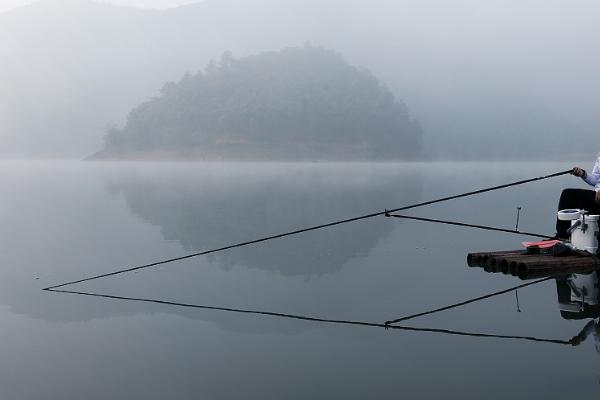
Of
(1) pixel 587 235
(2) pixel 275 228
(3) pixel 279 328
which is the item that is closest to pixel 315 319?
(3) pixel 279 328

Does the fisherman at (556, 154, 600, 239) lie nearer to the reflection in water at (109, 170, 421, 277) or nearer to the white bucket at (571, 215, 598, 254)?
the white bucket at (571, 215, 598, 254)

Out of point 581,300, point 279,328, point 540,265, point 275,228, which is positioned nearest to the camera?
point 279,328

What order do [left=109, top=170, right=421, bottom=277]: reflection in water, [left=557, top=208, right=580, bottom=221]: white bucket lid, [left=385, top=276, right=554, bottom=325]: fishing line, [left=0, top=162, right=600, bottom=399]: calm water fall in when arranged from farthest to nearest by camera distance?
[left=109, top=170, right=421, bottom=277]: reflection in water
[left=557, top=208, right=580, bottom=221]: white bucket lid
[left=385, top=276, right=554, bottom=325]: fishing line
[left=0, top=162, right=600, bottom=399]: calm water

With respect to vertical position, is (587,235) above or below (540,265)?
above

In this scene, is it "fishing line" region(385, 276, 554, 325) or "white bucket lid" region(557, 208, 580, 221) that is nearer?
"fishing line" region(385, 276, 554, 325)

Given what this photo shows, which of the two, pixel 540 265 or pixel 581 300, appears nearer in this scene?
pixel 581 300

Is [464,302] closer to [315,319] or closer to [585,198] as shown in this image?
[315,319]

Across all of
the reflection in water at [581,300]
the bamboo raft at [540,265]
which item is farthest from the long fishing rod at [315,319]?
the bamboo raft at [540,265]

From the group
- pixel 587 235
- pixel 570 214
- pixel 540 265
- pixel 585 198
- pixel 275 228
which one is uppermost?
pixel 585 198

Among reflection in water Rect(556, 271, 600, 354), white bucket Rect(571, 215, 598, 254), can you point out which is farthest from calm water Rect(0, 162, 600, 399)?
white bucket Rect(571, 215, 598, 254)

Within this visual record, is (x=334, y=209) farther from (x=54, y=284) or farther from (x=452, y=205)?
(x=54, y=284)

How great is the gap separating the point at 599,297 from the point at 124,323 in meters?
6.89

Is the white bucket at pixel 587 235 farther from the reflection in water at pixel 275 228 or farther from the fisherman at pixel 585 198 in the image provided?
the reflection in water at pixel 275 228

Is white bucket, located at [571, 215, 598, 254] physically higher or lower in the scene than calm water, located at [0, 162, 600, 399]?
higher
